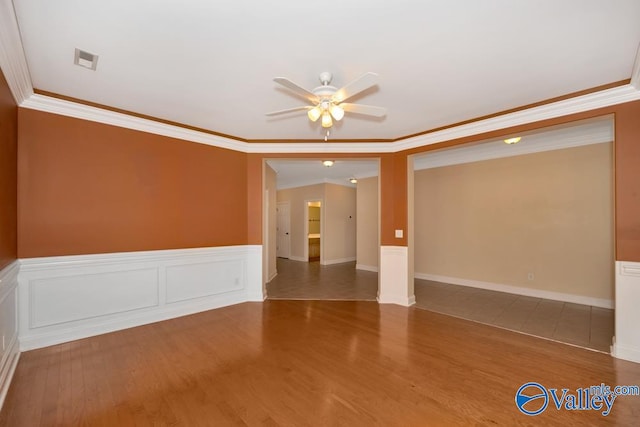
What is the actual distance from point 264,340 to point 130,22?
10.3 ft

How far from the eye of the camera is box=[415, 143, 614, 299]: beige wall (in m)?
4.43

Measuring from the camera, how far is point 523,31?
1980mm

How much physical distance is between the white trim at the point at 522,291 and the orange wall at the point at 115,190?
4554 mm

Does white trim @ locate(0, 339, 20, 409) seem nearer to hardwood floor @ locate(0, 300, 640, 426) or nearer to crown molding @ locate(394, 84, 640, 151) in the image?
hardwood floor @ locate(0, 300, 640, 426)

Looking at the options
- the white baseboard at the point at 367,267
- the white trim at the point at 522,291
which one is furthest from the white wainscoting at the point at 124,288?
the white trim at the point at 522,291

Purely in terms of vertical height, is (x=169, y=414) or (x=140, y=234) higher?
(x=140, y=234)

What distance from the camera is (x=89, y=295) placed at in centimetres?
320

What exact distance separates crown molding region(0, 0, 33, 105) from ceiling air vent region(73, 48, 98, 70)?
33 cm

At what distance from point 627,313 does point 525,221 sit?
2.59m

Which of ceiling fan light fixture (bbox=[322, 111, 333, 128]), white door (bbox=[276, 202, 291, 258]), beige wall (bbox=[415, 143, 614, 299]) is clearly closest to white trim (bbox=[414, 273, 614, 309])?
beige wall (bbox=[415, 143, 614, 299])

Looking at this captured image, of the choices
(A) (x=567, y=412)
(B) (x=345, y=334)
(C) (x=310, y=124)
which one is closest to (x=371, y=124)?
(C) (x=310, y=124)

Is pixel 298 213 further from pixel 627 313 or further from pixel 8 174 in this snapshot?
pixel 627 313

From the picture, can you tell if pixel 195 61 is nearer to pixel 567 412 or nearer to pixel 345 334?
pixel 345 334

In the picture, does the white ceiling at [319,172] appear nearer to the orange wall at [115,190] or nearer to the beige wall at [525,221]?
the beige wall at [525,221]
